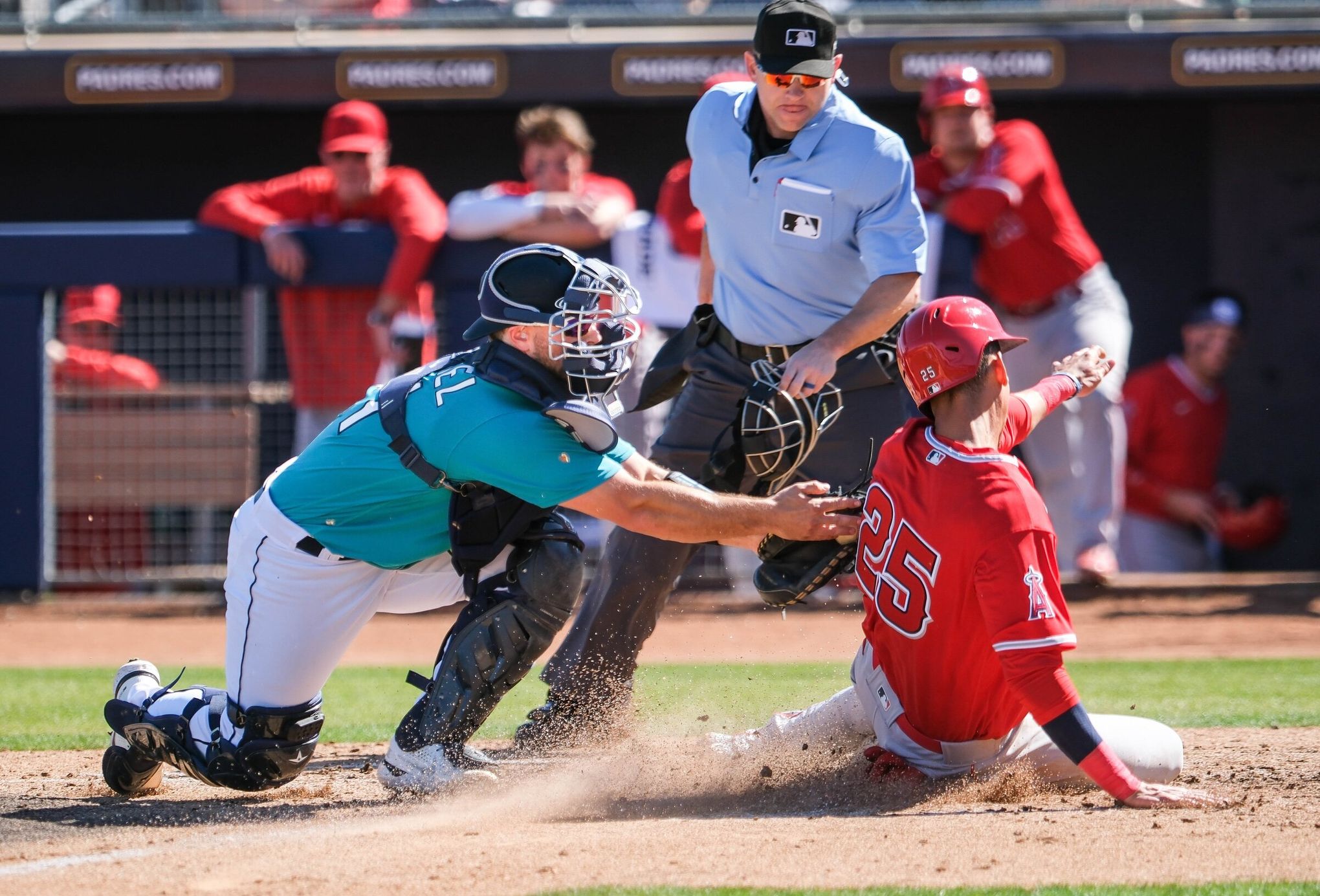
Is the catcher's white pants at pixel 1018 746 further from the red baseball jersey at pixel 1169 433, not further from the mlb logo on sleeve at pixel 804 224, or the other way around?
the red baseball jersey at pixel 1169 433

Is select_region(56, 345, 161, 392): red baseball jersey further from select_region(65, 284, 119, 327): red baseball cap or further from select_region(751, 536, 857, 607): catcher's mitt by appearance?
select_region(751, 536, 857, 607): catcher's mitt

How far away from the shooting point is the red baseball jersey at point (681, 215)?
732 centimetres

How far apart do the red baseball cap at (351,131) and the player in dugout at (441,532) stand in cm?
404

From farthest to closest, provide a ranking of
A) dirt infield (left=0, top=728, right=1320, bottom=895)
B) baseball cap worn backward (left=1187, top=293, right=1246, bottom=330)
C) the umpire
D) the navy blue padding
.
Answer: baseball cap worn backward (left=1187, top=293, right=1246, bottom=330), the umpire, the navy blue padding, dirt infield (left=0, top=728, right=1320, bottom=895)

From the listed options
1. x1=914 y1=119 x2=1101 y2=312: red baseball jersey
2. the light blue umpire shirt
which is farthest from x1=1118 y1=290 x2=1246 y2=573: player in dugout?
the light blue umpire shirt

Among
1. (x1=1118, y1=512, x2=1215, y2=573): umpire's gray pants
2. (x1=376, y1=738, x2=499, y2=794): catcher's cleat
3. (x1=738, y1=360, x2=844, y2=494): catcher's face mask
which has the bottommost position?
(x1=1118, y1=512, x2=1215, y2=573): umpire's gray pants

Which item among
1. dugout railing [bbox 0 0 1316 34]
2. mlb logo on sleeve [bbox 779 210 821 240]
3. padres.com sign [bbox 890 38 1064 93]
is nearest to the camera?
mlb logo on sleeve [bbox 779 210 821 240]

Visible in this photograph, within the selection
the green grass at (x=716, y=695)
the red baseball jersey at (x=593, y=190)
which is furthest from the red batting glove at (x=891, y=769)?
the red baseball jersey at (x=593, y=190)

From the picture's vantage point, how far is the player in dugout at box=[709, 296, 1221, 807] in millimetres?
3188

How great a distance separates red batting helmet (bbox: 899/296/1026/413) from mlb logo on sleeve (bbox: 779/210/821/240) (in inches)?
35.5

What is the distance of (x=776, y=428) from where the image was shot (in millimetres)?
4090

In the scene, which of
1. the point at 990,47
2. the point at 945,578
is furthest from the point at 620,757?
the point at 990,47

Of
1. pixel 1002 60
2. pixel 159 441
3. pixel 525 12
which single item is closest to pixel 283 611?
pixel 159 441

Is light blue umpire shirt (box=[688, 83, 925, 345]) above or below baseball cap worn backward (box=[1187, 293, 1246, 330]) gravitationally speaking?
above
